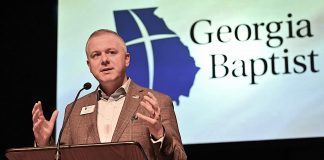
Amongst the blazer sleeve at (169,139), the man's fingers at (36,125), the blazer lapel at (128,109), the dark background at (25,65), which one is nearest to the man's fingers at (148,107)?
the blazer sleeve at (169,139)

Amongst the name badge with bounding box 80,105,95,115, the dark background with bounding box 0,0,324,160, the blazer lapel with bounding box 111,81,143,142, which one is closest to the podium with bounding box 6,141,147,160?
the blazer lapel with bounding box 111,81,143,142

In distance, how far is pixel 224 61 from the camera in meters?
3.95

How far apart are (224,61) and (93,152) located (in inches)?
82.2

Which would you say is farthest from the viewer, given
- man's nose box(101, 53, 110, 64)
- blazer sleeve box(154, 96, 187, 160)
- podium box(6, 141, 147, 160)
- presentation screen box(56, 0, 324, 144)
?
presentation screen box(56, 0, 324, 144)

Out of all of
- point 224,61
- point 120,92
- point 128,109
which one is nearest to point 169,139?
point 128,109

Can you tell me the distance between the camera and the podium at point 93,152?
1.97 meters

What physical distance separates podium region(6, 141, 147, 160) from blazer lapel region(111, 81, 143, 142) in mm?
396

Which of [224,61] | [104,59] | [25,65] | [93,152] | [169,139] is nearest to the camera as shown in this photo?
[93,152]

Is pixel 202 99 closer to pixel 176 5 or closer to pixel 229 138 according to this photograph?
pixel 229 138

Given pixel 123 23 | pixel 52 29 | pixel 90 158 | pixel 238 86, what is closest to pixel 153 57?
pixel 123 23

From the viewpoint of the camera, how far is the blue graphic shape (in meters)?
3.98

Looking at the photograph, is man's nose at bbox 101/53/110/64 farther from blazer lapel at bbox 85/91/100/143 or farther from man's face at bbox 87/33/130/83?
blazer lapel at bbox 85/91/100/143

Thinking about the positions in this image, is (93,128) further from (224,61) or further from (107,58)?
(224,61)

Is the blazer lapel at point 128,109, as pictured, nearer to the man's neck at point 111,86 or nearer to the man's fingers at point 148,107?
the man's neck at point 111,86
